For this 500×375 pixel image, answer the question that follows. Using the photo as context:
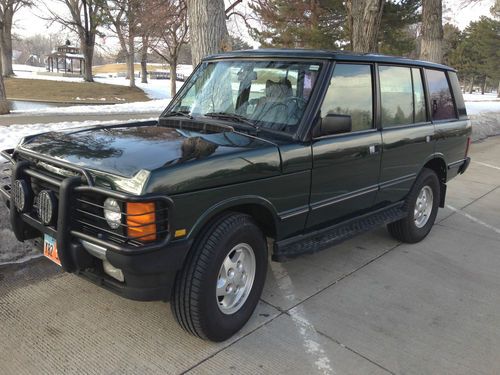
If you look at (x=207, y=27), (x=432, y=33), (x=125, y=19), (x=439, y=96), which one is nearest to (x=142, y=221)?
(x=439, y=96)

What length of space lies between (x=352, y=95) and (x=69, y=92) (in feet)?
105

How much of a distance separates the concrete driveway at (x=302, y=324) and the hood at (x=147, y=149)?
1.17 meters

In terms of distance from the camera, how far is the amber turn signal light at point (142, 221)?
2.46 m

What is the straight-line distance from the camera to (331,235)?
12.3ft

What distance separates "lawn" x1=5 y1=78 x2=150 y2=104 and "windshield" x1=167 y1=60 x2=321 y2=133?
1052 inches

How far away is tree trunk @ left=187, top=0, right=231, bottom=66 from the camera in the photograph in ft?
25.4

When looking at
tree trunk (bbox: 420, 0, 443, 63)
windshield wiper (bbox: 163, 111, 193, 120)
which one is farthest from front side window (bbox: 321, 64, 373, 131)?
tree trunk (bbox: 420, 0, 443, 63)

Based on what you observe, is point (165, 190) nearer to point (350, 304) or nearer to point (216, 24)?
point (350, 304)

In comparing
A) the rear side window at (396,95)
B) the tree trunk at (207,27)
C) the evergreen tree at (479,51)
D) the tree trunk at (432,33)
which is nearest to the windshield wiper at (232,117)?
the rear side window at (396,95)

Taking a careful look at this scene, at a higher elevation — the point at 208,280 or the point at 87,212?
the point at 87,212

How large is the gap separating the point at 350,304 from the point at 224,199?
155cm

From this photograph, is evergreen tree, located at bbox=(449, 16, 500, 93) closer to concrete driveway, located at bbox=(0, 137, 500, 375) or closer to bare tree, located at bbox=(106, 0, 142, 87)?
bare tree, located at bbox=(106, 0, 142, 87)

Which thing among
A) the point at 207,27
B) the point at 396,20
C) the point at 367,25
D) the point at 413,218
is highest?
the point at 396,20

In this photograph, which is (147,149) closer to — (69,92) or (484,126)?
(484,126)
